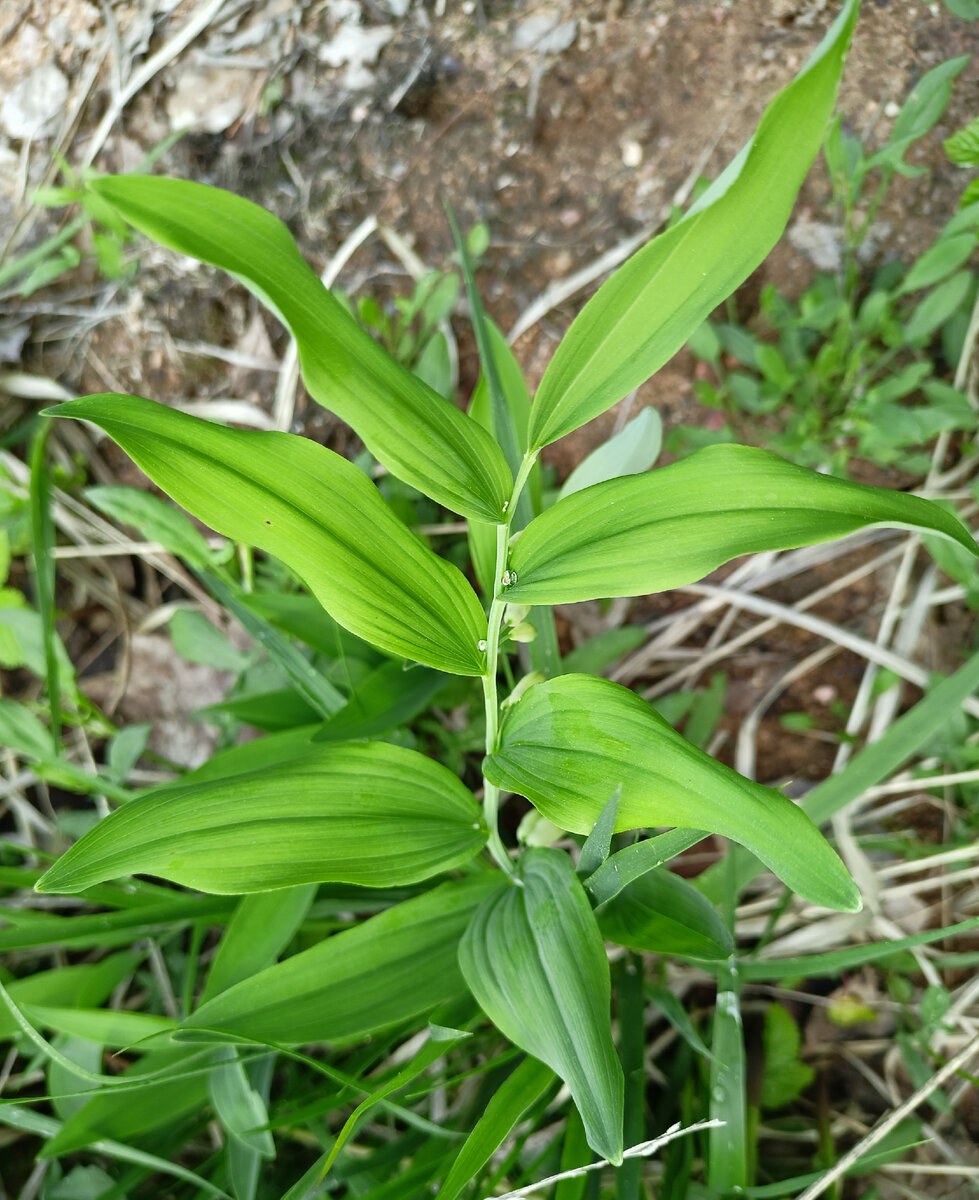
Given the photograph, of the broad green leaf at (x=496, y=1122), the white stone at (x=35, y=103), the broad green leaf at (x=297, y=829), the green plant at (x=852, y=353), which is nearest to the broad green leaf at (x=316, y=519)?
the broad green leaf at (x=297, y=829)

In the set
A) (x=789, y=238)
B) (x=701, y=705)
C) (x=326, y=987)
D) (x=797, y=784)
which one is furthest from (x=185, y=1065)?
(x=789, y=238)

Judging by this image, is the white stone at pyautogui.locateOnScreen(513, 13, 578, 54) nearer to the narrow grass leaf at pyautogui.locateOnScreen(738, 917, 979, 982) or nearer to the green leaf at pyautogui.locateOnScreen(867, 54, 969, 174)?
the green leaf at pyautogui.locateOnScreen(867, 54, 969, 174)

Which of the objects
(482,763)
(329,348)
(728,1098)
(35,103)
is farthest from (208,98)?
(728,1098)

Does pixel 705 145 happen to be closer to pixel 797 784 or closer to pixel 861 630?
pixel 861 630

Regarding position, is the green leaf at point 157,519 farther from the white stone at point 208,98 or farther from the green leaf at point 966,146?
the green leaf at point 966,146

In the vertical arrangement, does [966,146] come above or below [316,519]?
above

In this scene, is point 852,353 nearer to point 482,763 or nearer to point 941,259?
point 941,259

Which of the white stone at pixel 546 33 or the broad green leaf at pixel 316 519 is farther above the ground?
the white stone at pixel 546 33
